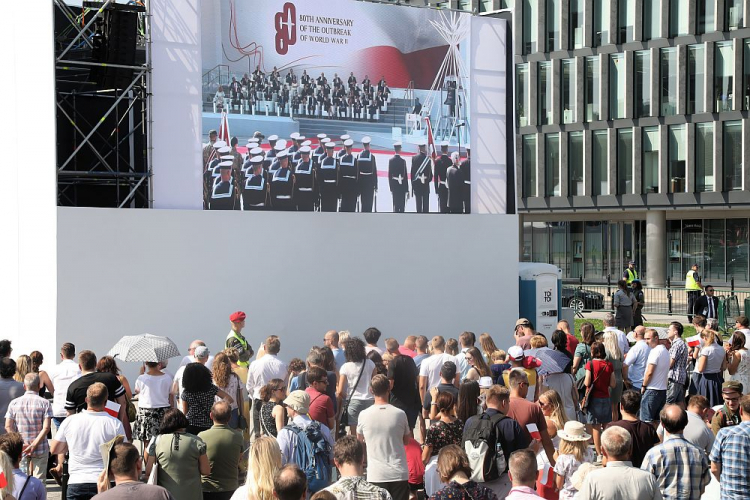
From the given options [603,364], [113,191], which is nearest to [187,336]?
[113,191]

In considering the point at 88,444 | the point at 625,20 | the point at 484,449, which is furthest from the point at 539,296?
the point at 625,20

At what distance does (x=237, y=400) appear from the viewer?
9438mm

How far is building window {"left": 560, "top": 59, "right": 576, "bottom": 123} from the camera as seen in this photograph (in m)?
42.7

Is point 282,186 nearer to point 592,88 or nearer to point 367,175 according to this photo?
point 367,175

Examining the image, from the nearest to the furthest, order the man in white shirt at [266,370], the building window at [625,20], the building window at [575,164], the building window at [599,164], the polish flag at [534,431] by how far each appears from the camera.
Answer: the polish flag at [534,431]
the man in white shirt at [266,370]
the building window at [625,20]
the building window at [599,164]
the building window at [575,164]

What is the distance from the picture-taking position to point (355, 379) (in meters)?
9.81

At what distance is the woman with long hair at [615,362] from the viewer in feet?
37.6

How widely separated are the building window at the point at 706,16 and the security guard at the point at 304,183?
2765 cm

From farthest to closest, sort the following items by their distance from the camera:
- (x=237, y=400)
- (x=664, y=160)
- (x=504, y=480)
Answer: (x=664, y=160) → (x=237, y=400) → (x=504, y=480)

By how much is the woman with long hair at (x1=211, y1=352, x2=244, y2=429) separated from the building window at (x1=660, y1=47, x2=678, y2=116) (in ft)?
113

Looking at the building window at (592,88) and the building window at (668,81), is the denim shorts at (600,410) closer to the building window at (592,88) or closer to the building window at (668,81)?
the building window at (668,81)

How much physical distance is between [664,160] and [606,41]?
617 cm

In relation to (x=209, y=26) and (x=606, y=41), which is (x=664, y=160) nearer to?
(x=606, y=41)

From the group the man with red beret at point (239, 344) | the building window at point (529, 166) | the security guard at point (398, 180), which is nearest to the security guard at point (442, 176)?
the security guard at point (398, 180)
